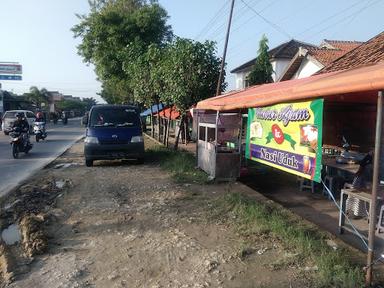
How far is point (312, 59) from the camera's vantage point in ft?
77.0

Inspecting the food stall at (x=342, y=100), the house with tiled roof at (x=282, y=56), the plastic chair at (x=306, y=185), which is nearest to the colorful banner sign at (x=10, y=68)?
the house with tiled roof at (x=282, y=56)

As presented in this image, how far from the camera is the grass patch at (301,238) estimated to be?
4.48 metres

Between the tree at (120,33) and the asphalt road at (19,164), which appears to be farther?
the tree at (120,33)

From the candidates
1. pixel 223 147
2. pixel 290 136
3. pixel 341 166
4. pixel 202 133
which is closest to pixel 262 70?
pixel 202 133

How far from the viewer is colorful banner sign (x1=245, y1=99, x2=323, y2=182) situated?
5723 millimetres

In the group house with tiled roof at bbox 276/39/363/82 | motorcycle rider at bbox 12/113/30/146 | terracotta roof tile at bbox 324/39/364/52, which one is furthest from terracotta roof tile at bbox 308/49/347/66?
motorcycle rider at bbox 12/113/30/146

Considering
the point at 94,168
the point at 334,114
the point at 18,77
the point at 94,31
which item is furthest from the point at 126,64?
the point at 18,77

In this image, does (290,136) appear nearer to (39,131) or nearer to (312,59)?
(312,59)

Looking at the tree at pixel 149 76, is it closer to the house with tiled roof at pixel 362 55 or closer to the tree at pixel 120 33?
the house with tiled roof at pixel 362 55

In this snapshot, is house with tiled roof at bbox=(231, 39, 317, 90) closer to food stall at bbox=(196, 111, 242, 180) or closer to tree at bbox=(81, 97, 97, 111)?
food stall at bbox=(196, 111, 242, 180)

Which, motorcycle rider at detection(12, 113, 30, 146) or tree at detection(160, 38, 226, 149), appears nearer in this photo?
tree at detection(160, 38, 226, 149)

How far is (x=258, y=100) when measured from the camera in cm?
720

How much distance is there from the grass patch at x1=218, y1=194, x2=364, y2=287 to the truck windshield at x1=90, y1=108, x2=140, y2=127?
7231mm

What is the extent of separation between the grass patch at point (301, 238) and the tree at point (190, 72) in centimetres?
749
